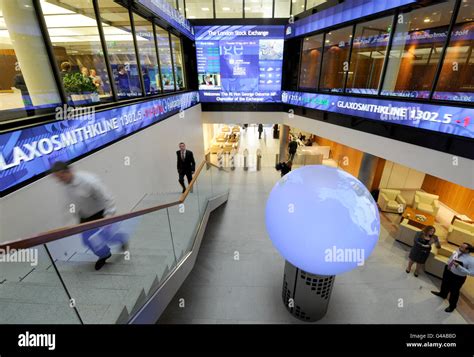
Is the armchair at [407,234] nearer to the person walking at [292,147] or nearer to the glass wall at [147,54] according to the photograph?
the person walking at [292,147]

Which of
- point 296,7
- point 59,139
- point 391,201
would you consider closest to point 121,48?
point 59,139

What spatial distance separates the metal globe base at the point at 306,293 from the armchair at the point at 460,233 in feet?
15.5

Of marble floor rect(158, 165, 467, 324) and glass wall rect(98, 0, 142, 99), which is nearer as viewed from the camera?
marble floor rect(158, 165, 467, 324)

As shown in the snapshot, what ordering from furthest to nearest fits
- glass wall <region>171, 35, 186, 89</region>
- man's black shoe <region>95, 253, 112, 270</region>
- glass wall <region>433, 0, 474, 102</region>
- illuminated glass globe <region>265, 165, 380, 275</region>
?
glass wall <region>171, 35, 186, 89</region>, glass wall <region>433, 0, 474, 102</region>, man's black shoe <region>95, 253, 112, 270</region>, illuminated glass globe <region>265, 165, 380, 275</region>

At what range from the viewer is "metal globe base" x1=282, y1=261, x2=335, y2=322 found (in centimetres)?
331

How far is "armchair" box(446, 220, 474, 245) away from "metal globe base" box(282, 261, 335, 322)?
471cm

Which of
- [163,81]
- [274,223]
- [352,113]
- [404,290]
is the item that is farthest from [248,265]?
[163,81]

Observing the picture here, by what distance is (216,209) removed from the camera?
7.09 m

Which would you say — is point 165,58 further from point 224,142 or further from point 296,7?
point 224,142

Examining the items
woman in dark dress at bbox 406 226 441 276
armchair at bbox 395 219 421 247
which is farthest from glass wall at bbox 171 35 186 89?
armchair at bbox 395 219 421 247

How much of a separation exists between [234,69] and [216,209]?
5575 mm

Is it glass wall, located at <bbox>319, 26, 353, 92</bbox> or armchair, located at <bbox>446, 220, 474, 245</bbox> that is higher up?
glass wall, located at <bbox>319, 26, 353, 92</bbox>

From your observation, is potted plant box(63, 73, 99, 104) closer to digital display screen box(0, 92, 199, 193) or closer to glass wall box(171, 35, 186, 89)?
digital display screen box(0, 92, 199, 193)

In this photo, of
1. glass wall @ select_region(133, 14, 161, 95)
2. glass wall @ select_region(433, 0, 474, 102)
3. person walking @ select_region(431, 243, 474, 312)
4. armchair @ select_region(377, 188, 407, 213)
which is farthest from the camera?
armchair @ select_region(377, 188, 407, 213)
